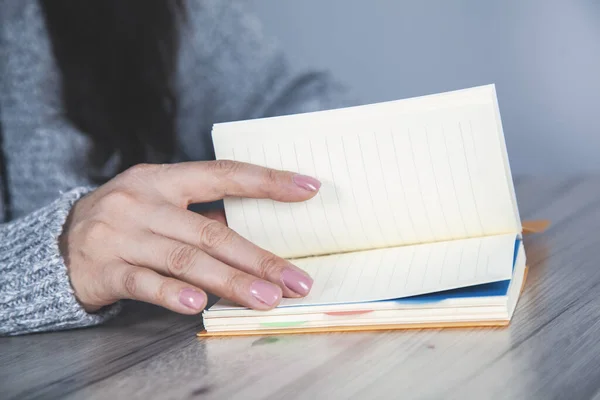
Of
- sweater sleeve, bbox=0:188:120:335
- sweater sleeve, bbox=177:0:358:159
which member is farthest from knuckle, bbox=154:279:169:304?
sweater sleeve, bbox=177:0:358:159

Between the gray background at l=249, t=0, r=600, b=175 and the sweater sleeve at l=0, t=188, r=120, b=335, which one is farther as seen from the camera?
the gray background at l=249, t=0, r=600, b=175

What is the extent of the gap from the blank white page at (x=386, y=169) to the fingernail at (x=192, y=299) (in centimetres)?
15

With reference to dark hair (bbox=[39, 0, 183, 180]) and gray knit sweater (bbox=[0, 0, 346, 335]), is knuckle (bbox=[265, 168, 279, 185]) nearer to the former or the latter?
gray knit sweater (bbox=[0, 0, 346, 335])

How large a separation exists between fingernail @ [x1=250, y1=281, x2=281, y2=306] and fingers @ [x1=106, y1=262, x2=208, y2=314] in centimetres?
5

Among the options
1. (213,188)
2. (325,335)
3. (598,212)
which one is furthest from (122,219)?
(598,212)

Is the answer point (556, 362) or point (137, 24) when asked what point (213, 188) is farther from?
point (137, 24)

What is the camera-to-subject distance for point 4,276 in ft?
3.02

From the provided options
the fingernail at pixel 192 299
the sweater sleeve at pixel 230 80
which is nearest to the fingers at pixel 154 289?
the fingernail at pixel 192 299

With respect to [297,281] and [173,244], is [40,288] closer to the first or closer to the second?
[173,244]

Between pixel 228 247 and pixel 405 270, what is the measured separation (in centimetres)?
18

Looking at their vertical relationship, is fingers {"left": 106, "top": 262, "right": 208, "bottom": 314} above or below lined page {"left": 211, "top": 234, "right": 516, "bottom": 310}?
above

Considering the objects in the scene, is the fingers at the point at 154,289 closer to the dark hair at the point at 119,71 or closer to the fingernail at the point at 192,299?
the fingernail at the point at 192,299

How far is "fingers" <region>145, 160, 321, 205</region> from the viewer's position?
0.85 meters

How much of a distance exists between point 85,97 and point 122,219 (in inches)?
32.0
